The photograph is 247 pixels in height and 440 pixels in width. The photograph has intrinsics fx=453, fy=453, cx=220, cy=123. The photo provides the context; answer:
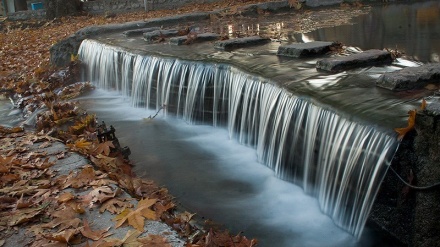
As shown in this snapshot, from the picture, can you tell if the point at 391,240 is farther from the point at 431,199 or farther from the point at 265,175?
the point at 265,175

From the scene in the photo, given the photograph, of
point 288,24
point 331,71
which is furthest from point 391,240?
point 288,24

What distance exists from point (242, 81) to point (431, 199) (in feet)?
11.0

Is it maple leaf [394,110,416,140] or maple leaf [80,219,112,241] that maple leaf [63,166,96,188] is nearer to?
maple leaf [80,219,112,241]

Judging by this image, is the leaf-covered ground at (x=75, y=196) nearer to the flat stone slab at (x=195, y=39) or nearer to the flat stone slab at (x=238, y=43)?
the flat stone slab at (x=238, y=43)

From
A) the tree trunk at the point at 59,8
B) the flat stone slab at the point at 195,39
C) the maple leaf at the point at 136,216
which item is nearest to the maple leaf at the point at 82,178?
the maple leaf at the point at 136,216

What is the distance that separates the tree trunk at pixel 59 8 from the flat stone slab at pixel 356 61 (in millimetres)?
15367

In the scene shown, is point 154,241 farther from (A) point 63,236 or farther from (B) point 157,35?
(B) point 157,35

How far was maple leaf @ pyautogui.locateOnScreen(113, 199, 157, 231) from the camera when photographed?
10.0ft

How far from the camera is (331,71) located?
5.18 meters

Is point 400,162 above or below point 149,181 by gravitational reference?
above

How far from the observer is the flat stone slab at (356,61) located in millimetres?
5172

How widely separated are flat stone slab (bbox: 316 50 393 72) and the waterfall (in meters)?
0.66

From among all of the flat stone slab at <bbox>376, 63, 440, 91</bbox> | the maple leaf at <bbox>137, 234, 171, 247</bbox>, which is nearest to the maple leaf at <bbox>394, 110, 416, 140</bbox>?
the flat stone slab at <bbox>376, 63, 440, 91</bbox>

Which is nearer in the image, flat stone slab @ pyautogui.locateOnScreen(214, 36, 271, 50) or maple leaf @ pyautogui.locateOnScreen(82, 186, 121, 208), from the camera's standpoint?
maple leaf @ pyautogui.locateOnScreen(82, 186, 121, 208)
